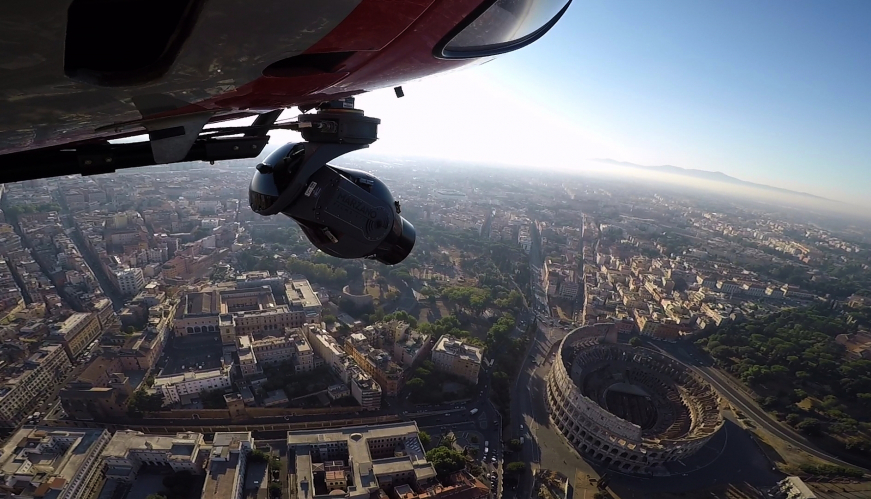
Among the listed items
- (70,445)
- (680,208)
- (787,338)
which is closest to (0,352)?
(70,445)

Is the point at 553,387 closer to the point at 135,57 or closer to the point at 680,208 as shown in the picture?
the point at 135,57

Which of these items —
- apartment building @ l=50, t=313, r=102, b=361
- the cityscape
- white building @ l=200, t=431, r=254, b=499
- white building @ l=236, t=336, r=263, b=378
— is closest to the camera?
white building @ l=200, t=431, r=254, b=499

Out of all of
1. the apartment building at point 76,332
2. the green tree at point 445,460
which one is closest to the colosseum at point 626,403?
the green tree at point 445,460

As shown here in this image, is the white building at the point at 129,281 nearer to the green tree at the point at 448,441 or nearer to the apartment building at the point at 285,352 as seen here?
the apartment building at the point at 285,352

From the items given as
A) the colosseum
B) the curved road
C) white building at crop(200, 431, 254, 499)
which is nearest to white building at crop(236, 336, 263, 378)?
white building at crop(200, 431, 254, 499)

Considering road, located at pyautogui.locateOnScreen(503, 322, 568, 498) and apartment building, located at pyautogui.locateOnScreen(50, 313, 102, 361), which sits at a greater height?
road, located at pyautogui.locateOnScreen(503, 322, 568, 498)

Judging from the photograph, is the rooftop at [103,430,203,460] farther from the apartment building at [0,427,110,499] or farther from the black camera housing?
the black camera housing
